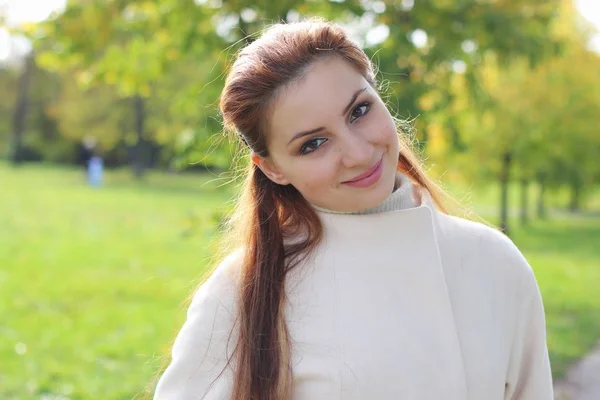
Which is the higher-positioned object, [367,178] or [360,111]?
[360,111]

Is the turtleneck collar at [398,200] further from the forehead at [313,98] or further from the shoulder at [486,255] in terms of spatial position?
the forehead at [313,98]

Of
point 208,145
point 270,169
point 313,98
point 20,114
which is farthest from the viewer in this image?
point 20,114

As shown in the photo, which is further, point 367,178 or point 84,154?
point 84,154

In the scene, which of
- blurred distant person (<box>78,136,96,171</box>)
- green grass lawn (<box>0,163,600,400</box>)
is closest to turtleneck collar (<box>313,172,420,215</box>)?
Result: green grass lawn (<box>0,163,600,400</box>)

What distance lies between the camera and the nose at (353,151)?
1.56 meters

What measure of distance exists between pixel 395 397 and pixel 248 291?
0.38 metres

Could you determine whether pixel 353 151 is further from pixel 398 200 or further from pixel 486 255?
pixel 486 255

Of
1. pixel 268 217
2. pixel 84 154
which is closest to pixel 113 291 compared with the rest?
pixel 268 217

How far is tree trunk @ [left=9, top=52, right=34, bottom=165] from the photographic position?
4738 cm

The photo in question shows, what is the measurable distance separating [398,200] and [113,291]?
7562 mm

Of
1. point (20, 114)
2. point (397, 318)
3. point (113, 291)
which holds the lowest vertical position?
point (113, 291)

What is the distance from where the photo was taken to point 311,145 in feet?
5.24

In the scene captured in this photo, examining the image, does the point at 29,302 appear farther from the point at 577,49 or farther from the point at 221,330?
the point at 577,49

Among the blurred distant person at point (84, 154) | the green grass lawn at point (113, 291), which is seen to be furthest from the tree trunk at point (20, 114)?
the green grass lawn at point (113, 291)
